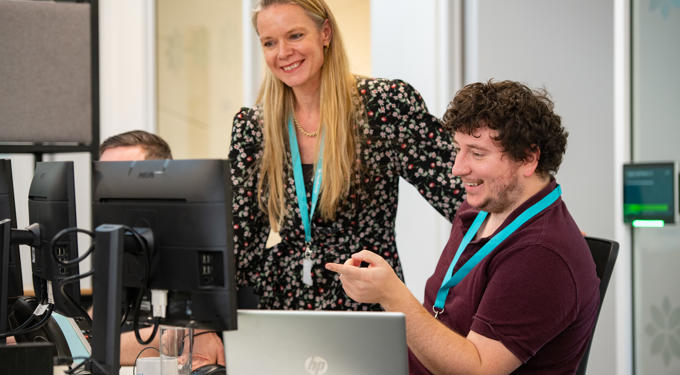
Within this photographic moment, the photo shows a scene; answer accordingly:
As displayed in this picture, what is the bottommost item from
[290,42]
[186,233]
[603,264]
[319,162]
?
[603,264]

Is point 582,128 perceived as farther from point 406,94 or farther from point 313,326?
point 313,326

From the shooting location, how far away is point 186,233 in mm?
1425

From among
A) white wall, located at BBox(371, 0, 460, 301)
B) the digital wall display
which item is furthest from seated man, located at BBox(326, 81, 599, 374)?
white wall, located at BBox(371, 0, 460, 301)

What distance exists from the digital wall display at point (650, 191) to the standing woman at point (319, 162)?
33.1 inches

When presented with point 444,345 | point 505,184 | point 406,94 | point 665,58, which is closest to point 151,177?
point 444,345

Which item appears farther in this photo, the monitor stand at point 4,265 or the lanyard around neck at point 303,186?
the lanyard around neck at point 303,186

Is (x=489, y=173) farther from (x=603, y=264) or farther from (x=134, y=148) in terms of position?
(x=134, y=148)

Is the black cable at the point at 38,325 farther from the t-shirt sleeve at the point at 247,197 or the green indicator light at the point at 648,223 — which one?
the green indicator light at the point at 648,223

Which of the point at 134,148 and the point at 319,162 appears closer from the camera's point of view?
the point at 319,162

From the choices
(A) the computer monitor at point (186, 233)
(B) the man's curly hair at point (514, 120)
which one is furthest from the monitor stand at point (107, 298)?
(B) the man's curly hair at point (514, 120)

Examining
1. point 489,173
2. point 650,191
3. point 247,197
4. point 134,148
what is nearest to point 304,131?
point 247,197

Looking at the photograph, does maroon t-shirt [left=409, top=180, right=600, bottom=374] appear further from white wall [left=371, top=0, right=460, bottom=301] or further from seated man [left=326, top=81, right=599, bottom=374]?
white wall [left=371, top=0, right=460, bottom=301]

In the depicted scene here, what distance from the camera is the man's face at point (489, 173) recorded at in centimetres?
179

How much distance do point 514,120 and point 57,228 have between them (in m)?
1.03
